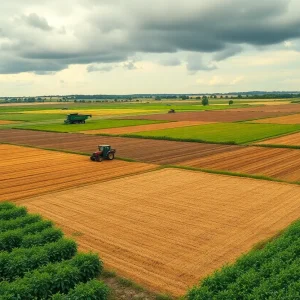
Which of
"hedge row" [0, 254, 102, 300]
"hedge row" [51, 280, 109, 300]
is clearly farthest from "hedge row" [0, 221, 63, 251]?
"hedge row" [51, 280, 109, 300]

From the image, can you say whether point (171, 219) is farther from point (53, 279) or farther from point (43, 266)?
point (53, 279)

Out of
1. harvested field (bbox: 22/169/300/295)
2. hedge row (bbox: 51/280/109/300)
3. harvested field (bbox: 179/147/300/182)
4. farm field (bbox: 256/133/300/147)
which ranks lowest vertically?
harvested field (bbox: 22/169/300/295)

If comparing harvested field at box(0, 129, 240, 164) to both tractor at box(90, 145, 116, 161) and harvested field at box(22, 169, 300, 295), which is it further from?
harvested field at box(22, 169, 300, 295)

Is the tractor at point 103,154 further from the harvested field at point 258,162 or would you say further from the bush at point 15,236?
the bush at point 15,236

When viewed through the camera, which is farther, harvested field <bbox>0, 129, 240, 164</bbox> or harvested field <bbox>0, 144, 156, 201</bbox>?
harvested field <bbox>0, 129, 240, 164</bbox>

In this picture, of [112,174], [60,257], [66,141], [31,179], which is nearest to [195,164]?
[112,174]

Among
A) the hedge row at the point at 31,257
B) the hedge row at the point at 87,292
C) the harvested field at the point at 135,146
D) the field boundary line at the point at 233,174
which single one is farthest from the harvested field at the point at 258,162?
the hedge row at the point at 87,292

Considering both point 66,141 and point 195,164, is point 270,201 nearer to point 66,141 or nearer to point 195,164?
point 195,164
